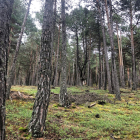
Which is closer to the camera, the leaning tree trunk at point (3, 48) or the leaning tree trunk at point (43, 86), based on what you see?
the leaning tree trunk at point (3, 48)

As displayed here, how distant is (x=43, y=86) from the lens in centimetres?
412

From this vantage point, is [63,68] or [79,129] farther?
[63,68]

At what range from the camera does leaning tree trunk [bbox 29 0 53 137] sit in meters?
3.87

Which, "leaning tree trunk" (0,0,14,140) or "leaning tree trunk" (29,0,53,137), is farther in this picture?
"leaning tree trunk" (29,0,53,137)

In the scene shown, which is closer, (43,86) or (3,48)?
(3,48)

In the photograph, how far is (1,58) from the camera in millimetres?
1932

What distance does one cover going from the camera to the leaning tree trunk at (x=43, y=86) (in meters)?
3.87

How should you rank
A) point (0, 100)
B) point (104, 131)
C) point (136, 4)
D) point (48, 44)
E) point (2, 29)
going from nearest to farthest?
point (0, 100) < point (2, 29) < point (48, 44) < point (104, 131) < point (136, 4)

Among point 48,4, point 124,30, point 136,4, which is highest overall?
point 136,4

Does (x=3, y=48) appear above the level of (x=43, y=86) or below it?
above

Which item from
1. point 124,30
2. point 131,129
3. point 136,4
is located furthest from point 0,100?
point 124,30

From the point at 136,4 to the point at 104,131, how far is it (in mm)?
18831

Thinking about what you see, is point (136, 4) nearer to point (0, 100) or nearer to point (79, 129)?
point (79, 129)

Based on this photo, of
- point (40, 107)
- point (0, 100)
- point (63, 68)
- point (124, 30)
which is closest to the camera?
point (0, 100)
